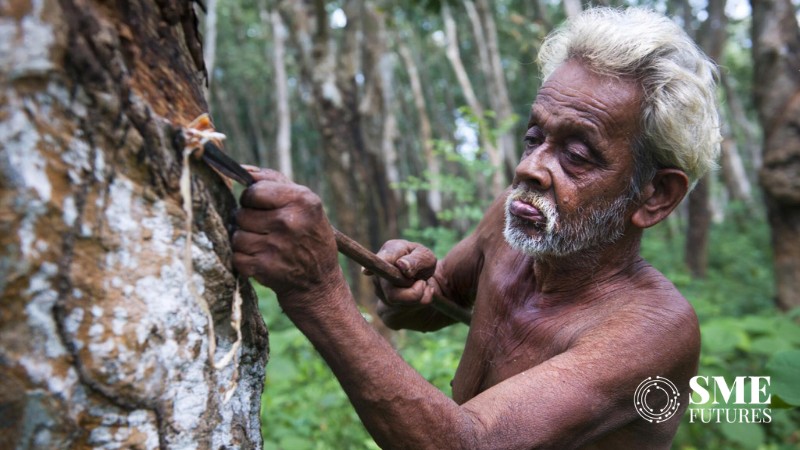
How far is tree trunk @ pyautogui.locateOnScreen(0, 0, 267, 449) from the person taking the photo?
934 mm

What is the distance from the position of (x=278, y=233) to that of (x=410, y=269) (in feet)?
2.79

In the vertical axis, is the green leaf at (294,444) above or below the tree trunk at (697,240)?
below

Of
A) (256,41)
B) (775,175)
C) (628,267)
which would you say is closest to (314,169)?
(256,41)

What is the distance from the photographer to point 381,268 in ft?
5.75

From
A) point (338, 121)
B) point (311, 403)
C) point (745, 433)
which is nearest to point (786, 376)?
point (745, 433)

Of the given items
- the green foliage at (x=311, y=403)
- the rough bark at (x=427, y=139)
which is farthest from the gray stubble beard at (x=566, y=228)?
the rough bark at (x=427, y=139)

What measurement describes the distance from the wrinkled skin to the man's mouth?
10mm

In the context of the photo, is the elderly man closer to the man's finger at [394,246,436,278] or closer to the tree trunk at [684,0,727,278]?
the man's finger at [394,246,436,278]

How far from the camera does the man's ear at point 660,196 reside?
6.86 ft

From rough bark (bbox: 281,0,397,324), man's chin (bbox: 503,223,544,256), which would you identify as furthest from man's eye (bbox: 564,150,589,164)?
rough bark (bbox: 281,0,397,324)

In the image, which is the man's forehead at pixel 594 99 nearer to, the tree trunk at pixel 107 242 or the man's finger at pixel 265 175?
the man's finger at pixel 265 175

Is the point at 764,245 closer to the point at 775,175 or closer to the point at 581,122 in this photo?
the point at 775,175

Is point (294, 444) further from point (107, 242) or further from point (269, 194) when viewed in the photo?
point (107, 242)

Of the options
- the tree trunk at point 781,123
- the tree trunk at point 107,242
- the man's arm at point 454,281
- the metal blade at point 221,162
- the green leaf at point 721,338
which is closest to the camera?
the tree trunk at point 107,242
